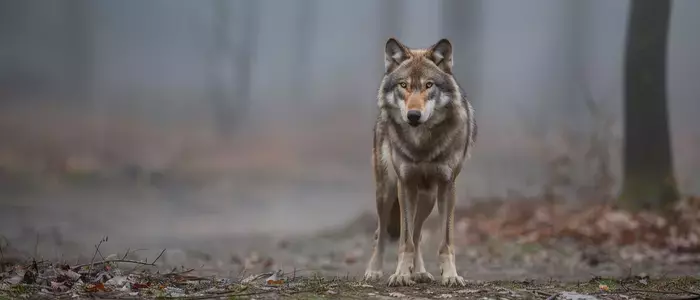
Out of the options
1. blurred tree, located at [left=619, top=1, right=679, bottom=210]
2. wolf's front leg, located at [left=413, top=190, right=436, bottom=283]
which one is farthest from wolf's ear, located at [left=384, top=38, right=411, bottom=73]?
blurred tree, located at [left=619, top=1, right=679, bottom=210]

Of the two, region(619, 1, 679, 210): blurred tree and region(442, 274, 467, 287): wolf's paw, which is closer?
region(442, 274, 467, 287): wolf's paw

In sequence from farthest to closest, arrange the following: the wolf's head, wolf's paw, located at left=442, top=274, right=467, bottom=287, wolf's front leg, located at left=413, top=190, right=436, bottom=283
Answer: wolf's front leg, located at left=413, top=190, right=436, bottom=283 < wolf's paw, located at left=442, top=274, right=467, bottom=287 < the wolf's head

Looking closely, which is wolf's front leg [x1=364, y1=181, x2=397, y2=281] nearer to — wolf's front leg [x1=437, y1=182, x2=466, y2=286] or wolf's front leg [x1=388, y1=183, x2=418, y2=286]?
wolf's front leg [x1=388, y1=183, x2=418, y2=286]

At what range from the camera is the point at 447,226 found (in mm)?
5312

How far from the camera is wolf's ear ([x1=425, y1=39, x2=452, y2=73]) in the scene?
5.18 m

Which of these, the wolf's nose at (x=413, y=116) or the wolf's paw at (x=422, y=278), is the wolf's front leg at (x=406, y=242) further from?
the wolf's nose at (x=413, y=116)

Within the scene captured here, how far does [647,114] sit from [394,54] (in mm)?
5772

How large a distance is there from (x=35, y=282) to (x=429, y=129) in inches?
113

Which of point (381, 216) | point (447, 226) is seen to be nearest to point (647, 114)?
point (381, 216)

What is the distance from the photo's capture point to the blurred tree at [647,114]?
9.45 metres

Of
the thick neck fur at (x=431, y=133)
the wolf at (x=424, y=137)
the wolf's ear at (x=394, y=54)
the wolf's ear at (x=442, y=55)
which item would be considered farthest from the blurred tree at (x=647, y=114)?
the wolf's ear at (x=394, y=54)

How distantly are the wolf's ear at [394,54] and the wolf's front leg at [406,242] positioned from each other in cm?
91

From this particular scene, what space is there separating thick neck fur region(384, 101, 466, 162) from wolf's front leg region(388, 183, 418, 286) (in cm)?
32

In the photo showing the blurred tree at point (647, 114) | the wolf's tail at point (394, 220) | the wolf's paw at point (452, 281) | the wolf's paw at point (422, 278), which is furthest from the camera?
the blurred tree at point (647, 114)
